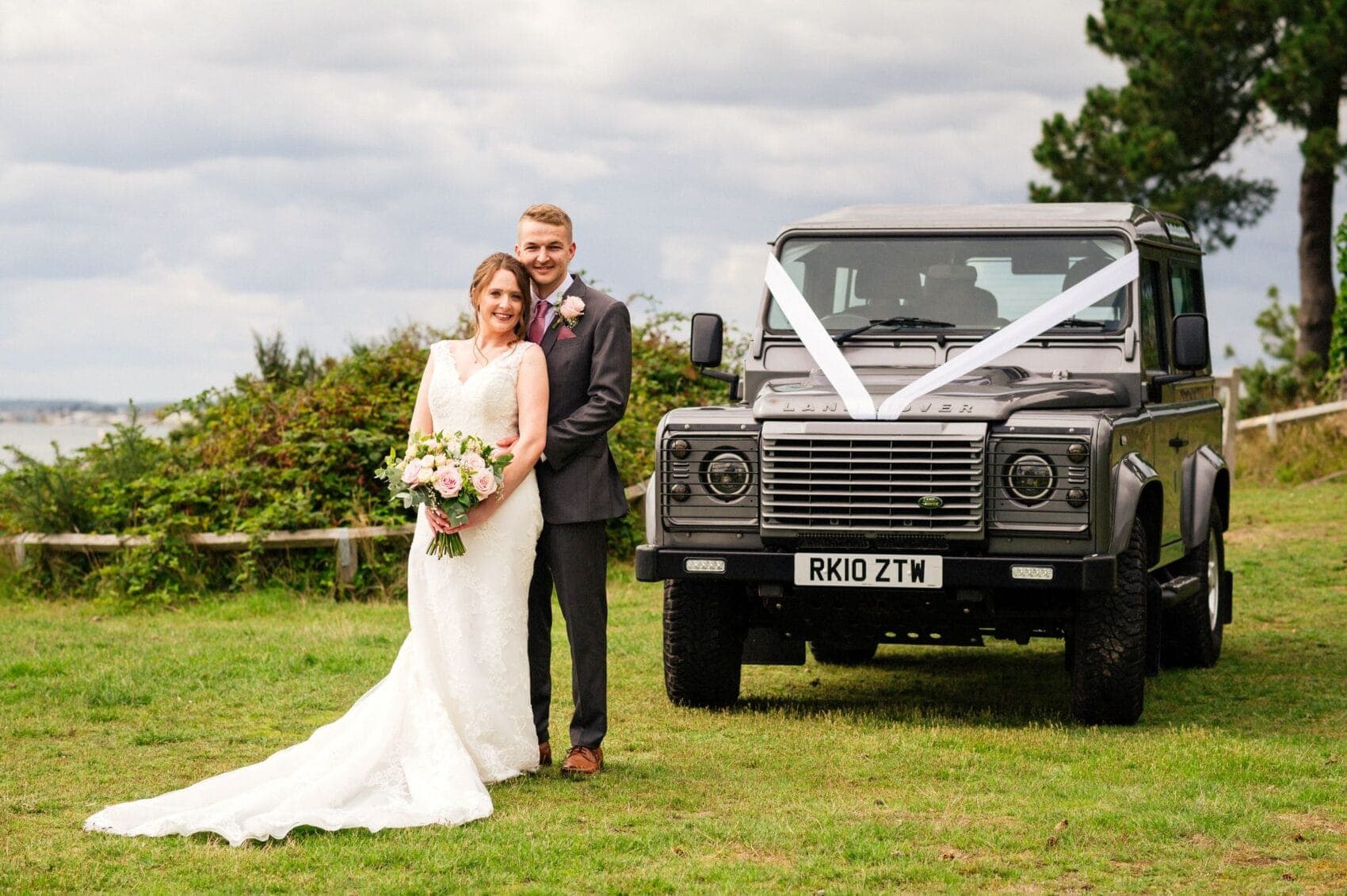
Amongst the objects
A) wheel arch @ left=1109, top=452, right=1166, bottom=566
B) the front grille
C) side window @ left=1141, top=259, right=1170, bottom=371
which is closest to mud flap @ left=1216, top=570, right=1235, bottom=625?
side window @ left=1141, top=259, right=1170, bottom=371

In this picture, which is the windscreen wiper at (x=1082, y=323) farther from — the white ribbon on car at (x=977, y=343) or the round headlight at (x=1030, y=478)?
the round headlight at (x=1030, y=478)

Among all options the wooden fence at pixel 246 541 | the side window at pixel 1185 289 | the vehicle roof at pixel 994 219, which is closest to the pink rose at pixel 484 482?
the vehicle roof at pixel 994 219

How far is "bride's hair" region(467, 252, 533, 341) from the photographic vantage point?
666cm

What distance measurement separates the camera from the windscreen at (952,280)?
28.8ft

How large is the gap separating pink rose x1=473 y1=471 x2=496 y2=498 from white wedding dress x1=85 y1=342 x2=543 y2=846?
239 mm

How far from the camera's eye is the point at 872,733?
7.86 meters

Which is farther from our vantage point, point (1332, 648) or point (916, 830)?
point (1332, 648)

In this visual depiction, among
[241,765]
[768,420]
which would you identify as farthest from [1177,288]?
[241,765]

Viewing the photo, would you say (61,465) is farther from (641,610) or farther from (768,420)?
(768,420)

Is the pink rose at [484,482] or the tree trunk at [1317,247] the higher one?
the tree trunk at [1317,247]

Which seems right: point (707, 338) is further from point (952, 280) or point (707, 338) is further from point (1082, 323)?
point (1082, 323)

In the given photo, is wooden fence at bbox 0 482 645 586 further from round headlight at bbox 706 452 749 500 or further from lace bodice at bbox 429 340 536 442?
lace bodice at bbox 429 340 536 442

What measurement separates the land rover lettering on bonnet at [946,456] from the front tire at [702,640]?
12 mm

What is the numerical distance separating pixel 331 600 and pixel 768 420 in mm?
6431
